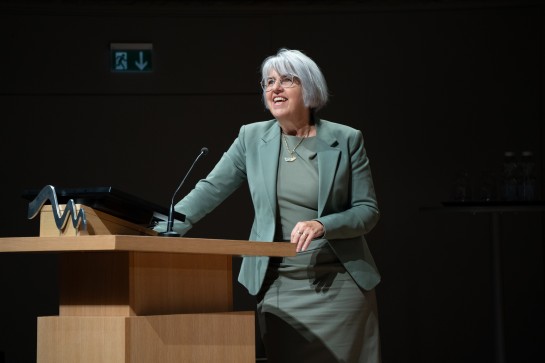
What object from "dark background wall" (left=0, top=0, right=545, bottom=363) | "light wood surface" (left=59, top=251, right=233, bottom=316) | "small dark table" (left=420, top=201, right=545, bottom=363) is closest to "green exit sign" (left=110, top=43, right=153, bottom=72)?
"dark background wall" (left=0, top=0, right=545, bottom=363)

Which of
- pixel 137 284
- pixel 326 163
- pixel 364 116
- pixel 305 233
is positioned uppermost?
pixel 364 116

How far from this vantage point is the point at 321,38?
6.01 meters

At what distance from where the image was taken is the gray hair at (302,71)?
2.74 metres

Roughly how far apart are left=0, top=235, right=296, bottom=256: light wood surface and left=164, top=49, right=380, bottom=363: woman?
649 millimetres

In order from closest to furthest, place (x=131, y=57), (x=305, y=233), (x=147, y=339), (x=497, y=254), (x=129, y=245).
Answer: (x=129, y=245)
(x=147, y=339)
(x=305, y=233)
(x=497, y=254)
(x=131, y=57)

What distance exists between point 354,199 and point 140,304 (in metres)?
1.08

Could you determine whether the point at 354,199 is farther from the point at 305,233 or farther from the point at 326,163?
the point at 305,233

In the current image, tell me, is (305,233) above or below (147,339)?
above

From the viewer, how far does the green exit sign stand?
19.4ft

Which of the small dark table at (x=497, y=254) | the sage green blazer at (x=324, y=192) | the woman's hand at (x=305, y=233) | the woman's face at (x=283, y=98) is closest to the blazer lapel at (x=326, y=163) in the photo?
the sage green blazer at (x=324, y=192)

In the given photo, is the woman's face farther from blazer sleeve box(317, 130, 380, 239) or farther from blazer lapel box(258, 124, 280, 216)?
blazer sleeve box(317, 130, 380, 239)

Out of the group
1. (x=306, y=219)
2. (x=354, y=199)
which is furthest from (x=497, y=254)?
(x=306, y=219)

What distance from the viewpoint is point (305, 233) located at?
7.47ft

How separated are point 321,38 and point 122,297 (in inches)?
174
